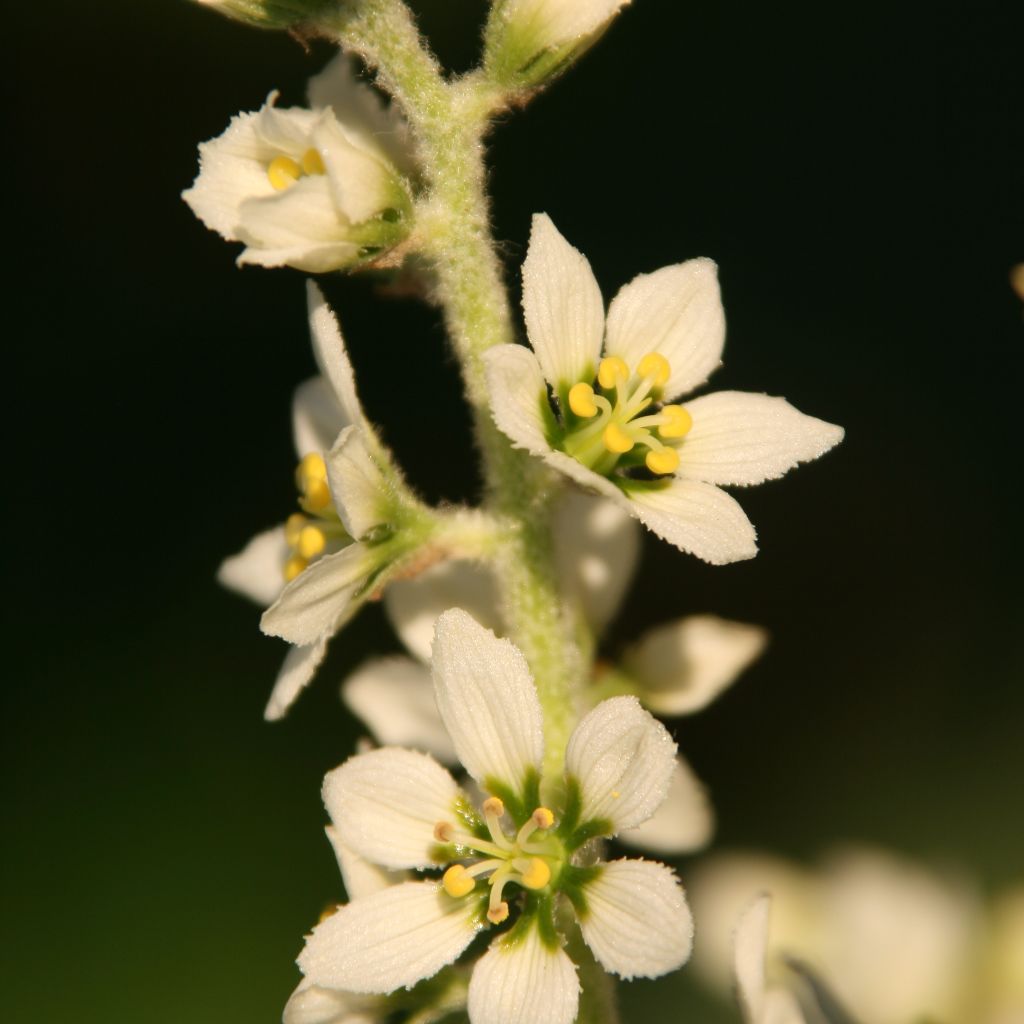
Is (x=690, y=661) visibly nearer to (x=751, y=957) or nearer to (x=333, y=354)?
(x=751, y=957)

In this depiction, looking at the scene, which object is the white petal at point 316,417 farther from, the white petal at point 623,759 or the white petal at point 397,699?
the white petal at point 623,759

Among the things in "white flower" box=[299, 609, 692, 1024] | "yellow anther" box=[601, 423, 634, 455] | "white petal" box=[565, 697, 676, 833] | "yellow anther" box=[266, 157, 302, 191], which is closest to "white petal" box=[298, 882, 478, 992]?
"white flower" box=[299, 609, 692, 1024]

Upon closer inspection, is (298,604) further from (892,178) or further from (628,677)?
(892,178)

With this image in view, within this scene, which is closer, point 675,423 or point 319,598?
point 319,598

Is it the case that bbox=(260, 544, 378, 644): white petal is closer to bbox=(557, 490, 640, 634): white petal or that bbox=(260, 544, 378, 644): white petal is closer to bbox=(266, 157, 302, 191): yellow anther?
bbox=(557, 490, 640, 634): white petal

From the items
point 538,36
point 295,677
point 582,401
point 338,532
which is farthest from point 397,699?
point 538,36

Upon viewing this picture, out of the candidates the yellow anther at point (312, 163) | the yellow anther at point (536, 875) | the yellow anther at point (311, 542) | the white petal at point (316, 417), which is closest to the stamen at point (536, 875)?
the yellow anther at point (536, 875)

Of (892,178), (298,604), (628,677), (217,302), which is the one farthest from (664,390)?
(892,178)
